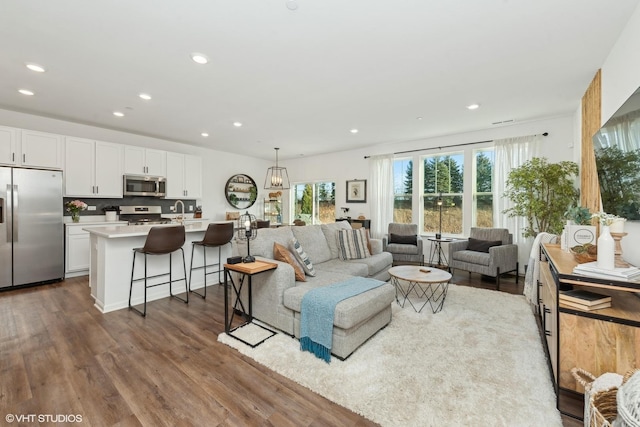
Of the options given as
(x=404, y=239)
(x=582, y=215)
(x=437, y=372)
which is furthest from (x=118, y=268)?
(x=582, y=215)

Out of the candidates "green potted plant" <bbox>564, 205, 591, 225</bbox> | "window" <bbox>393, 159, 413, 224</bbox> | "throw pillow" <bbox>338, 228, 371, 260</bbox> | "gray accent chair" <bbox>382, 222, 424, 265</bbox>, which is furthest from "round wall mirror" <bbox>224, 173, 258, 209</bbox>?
"green potted plant" <bbox>564, 205, 591, 225</bbox>

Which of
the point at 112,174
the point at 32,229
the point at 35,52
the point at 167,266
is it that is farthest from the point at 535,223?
the point at 32,229

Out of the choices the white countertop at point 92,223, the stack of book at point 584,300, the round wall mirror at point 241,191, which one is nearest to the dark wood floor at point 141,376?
the stack of book at point 584,300

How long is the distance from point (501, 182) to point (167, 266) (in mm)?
5588

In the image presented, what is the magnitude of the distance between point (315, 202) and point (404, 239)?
3.11 m

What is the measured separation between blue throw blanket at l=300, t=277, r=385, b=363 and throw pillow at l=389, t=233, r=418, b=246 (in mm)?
3224

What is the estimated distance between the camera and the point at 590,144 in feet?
10.3

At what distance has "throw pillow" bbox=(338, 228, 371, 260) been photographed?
3.96 meters

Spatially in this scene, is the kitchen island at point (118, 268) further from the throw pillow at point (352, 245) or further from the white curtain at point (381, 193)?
the white curtain at point (381, 193)

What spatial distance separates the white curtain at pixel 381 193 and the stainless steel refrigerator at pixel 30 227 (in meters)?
5.82

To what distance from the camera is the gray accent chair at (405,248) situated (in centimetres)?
523

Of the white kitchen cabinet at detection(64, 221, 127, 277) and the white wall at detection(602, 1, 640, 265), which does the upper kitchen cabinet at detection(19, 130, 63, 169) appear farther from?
the white wall at detection(602, 1, 640, 265)

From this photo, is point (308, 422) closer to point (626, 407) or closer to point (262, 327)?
point (262, 327)

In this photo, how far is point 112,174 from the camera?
5.00m
